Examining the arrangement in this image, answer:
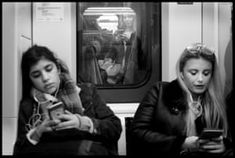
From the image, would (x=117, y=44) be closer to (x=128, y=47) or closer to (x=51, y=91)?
(x=128, y=47)

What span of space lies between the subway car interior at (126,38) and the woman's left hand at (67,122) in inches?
19.3

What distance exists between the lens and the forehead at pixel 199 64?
6.84 ft

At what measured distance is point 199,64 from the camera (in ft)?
6.85

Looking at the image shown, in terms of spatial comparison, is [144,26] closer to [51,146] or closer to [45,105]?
[45,105]

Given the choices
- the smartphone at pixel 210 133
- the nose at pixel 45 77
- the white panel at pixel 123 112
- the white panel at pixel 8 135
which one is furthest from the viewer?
the white panel at pixel 123 112

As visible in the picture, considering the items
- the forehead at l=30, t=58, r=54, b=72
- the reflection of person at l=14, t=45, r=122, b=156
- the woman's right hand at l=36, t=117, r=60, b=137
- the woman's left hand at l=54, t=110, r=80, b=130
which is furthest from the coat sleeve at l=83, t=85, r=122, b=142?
the forehead at l=30, t=58, r=54, b=72

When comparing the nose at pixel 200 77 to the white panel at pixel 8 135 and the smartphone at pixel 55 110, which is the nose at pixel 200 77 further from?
the white panel at pixel 8 135

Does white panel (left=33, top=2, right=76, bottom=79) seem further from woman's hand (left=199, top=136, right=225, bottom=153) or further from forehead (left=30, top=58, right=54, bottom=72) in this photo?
woman's hand (left=199, top=136, right=225, bottom=153)

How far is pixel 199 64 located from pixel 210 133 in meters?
0.43

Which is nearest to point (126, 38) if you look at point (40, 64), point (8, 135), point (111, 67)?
point (111, 67)

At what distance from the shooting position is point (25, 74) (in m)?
2.08

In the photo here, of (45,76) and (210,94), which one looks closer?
(45,76)

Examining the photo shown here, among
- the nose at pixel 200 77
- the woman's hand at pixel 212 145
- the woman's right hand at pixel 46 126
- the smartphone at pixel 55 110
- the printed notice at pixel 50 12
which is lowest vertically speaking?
the woman's hand at pixel 212 145

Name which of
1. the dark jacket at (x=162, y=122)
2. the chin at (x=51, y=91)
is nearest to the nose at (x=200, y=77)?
the dark jacket at (x=162, y=122)
